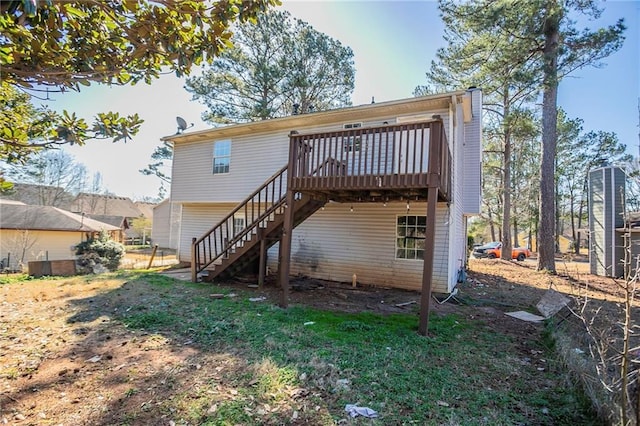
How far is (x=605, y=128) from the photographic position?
25.1 meters

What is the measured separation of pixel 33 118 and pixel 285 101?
1672 cm

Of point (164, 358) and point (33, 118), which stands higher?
point (33, 118)

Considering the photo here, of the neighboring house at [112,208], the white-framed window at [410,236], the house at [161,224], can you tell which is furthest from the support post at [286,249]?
the neighboring house at [112,208]

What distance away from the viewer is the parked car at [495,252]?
23.6 m

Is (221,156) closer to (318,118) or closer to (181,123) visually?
(181,123)

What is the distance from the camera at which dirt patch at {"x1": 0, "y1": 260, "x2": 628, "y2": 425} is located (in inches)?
128

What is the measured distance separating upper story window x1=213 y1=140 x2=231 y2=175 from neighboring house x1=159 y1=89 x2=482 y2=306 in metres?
0.04

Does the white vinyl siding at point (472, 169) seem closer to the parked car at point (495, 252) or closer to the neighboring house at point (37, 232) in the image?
the parked car at point (495, 252)

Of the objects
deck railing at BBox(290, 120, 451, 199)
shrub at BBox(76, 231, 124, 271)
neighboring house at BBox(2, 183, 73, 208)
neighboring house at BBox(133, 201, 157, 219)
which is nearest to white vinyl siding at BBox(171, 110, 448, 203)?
shrub at BBox(76, 231, 124, 271)

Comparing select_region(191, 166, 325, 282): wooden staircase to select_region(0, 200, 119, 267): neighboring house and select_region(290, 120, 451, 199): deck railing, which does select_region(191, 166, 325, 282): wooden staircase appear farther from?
select_region(0, 200, 119, 267): neighboring house

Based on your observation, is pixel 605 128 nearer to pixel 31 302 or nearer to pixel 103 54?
pixel 103 54

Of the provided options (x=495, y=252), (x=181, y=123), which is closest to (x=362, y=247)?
(x=181, y=123)

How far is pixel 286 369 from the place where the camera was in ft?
13.0

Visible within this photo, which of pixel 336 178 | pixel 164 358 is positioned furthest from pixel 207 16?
pixel 164 358
